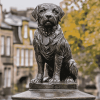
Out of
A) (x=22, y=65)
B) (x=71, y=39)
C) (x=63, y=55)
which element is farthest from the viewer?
(x=22, y=65)

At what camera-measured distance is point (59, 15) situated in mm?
4906

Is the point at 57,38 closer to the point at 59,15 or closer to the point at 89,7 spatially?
the point at 59,15

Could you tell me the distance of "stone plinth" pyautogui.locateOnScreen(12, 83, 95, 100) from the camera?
15.0ft

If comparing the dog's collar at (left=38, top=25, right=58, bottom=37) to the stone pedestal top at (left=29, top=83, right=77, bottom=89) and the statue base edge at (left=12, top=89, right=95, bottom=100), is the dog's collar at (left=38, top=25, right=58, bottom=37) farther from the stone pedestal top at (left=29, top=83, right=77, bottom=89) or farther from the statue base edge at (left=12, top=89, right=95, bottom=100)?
the statue base edge at (left=12, top=89, right=95, bottom=100)

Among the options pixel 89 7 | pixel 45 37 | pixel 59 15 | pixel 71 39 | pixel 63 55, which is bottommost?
pixel 63 55

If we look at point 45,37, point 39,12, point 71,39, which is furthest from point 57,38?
point 71,39

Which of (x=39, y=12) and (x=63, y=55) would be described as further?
(x=63, y=55)

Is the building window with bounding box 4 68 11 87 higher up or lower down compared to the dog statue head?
lower down

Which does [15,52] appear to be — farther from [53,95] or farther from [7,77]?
[53,95]

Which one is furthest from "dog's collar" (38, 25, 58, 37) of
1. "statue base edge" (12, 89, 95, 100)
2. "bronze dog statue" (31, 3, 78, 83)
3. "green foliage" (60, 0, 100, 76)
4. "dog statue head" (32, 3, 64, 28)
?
"green foliage" (60, 0, 100, 76)

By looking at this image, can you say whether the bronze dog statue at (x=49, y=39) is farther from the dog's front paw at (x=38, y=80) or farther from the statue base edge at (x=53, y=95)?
the statue base edge at (x=53, y=95)

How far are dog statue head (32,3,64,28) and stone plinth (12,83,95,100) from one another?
1.24m

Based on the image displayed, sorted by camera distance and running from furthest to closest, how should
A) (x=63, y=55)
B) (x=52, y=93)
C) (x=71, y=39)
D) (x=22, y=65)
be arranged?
(x=22, y=65) < (x=71, y=39) < (x=63, y=55) < (x=52, y=93)

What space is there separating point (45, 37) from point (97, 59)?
11.8m
